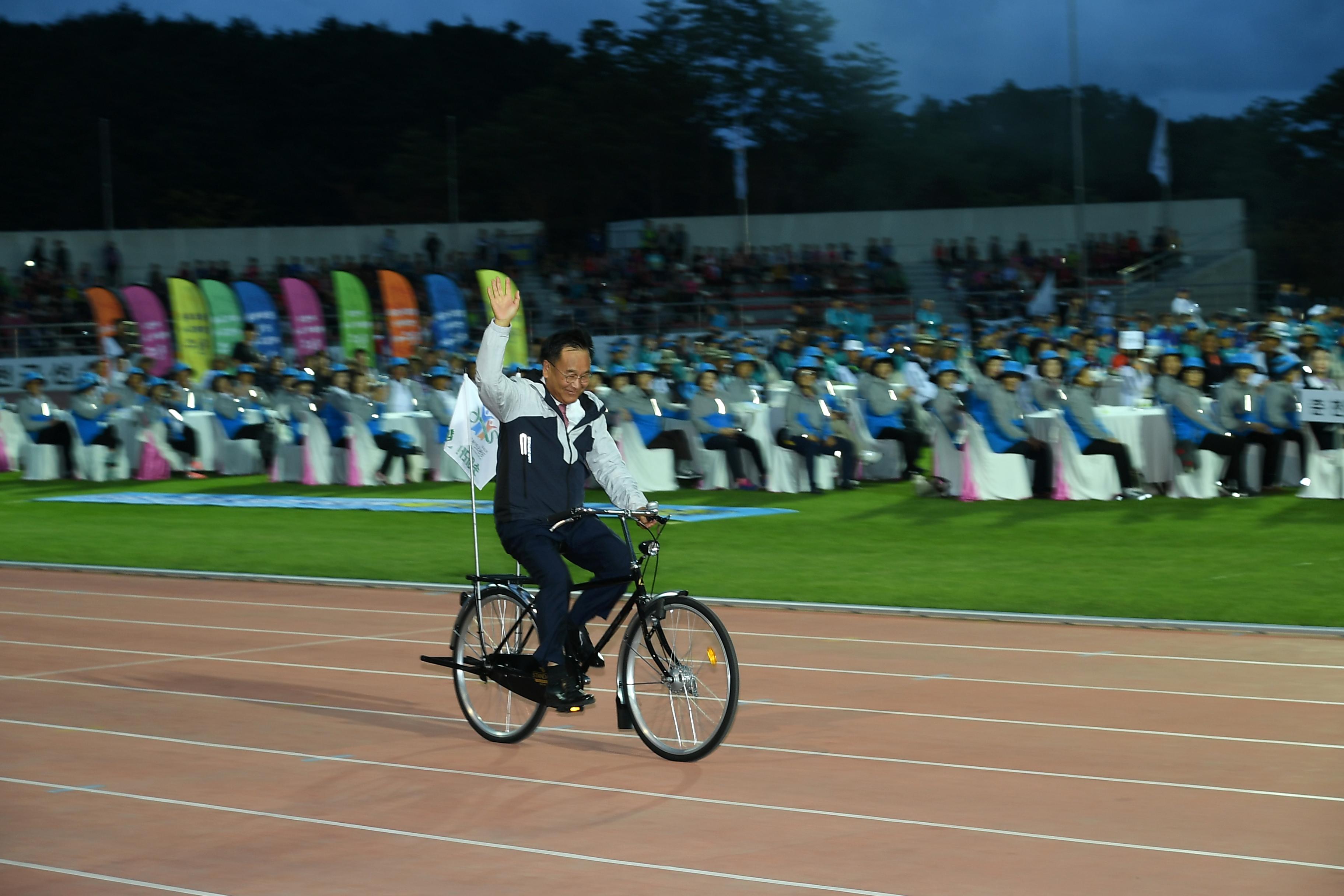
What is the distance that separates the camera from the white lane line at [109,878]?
16.5 feet

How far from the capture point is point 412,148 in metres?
61.8

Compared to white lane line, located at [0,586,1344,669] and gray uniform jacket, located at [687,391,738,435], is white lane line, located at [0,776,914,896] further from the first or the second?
gray uniform jacket, located at [687,391,738,435]

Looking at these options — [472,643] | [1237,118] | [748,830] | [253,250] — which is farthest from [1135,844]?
[1237,118]

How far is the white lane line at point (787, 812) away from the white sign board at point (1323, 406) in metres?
11.4

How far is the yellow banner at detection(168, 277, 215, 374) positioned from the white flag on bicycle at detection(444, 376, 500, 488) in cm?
2299

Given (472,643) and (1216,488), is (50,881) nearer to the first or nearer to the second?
(472,643)

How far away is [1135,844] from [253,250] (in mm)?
41202

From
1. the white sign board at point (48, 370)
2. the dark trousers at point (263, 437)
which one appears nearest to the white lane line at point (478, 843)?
the dark trousers at point (263, 437)

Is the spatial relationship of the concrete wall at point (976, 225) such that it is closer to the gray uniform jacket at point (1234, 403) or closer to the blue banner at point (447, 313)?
the blue banner at point (447, 313)

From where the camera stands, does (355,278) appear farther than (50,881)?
Yes

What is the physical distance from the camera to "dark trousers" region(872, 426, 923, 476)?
19.9 m

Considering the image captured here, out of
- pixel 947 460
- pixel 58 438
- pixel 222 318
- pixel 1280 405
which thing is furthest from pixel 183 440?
pixel 1280 405

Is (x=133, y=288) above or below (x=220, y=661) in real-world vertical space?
above

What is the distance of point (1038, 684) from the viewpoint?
8109 millimetres
